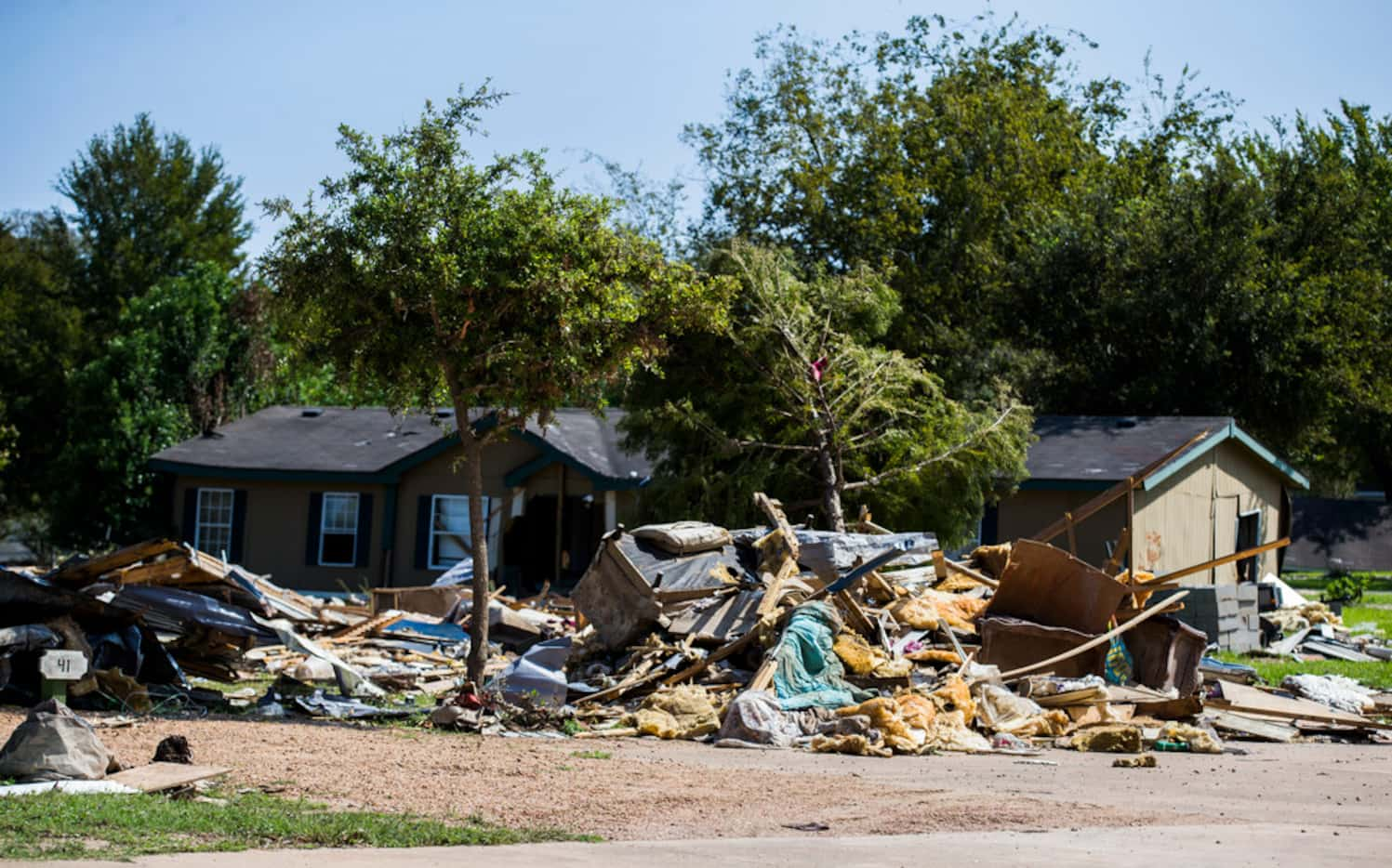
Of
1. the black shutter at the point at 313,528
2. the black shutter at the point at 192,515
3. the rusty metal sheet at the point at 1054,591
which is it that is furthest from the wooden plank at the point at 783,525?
the black shutter at the point at 192,515

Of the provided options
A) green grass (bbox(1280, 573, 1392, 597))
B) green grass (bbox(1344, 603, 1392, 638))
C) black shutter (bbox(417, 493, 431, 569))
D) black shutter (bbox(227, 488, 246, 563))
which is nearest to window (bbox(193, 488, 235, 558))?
black shutter (bbox(227, 488, 246, 563))

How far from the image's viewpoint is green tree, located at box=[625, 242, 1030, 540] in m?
21.9

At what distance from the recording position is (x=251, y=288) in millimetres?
36469

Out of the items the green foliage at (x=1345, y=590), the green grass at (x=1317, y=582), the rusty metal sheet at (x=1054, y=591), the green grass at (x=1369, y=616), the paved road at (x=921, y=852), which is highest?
the rusty metal sheet at (x=1054, y=591)

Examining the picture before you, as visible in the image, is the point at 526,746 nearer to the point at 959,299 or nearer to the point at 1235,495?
the point at 1235,495

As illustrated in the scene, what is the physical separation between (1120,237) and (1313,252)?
4.97m

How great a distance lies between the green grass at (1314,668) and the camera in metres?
17.9

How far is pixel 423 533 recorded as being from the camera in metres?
28.9

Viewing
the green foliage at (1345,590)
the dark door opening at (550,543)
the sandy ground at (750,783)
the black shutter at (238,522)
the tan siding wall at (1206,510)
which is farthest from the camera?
the black shutter at (238,522)

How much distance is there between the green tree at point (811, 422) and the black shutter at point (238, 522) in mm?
10921

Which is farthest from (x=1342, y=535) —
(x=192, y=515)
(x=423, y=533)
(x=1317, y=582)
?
(x=192, y=515)

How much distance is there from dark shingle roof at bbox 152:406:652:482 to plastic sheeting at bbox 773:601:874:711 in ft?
40.4

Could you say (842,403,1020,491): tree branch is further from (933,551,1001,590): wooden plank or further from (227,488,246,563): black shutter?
(227,488,246,563): black shutter

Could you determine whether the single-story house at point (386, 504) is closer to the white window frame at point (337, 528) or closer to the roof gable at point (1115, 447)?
the white window frame at point (337, 528)
